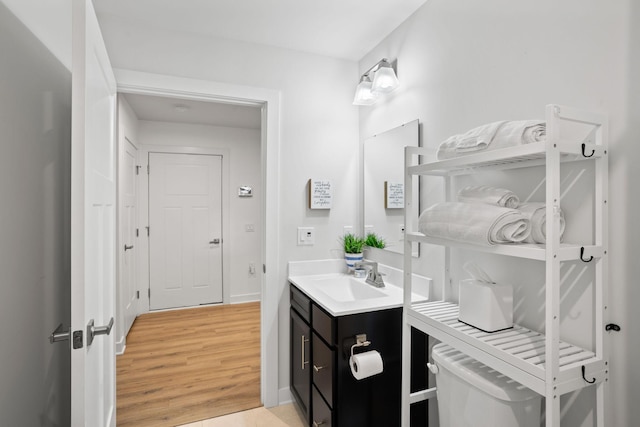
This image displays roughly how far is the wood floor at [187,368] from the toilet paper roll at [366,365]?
1.13 m

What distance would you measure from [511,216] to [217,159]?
3870mm

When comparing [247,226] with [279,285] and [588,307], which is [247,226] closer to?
[279,285]

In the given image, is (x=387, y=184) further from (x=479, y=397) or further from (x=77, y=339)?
(x=77, y=339)

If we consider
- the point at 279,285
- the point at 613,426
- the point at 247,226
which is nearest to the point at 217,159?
the point at 247,226

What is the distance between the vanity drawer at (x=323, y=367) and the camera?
1.58 metres

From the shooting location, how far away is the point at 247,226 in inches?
174

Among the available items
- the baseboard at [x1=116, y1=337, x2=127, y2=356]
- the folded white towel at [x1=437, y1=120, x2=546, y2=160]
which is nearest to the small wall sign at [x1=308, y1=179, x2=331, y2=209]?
the folded white towel at [x1=437, y1=120, x2=546, y2=160]

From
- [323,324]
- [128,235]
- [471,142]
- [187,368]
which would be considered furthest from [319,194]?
[128,235]

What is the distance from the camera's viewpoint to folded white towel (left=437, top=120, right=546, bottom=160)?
3.15ft

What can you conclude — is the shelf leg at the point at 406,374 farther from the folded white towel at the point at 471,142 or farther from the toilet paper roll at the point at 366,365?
the folded white towel at the point at 471,142

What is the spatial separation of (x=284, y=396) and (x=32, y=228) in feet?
5.80

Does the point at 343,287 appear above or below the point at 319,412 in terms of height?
above

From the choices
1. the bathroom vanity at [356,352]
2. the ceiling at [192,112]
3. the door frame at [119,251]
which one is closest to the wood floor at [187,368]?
the door frame at [119,251]

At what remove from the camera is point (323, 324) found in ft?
5.42
